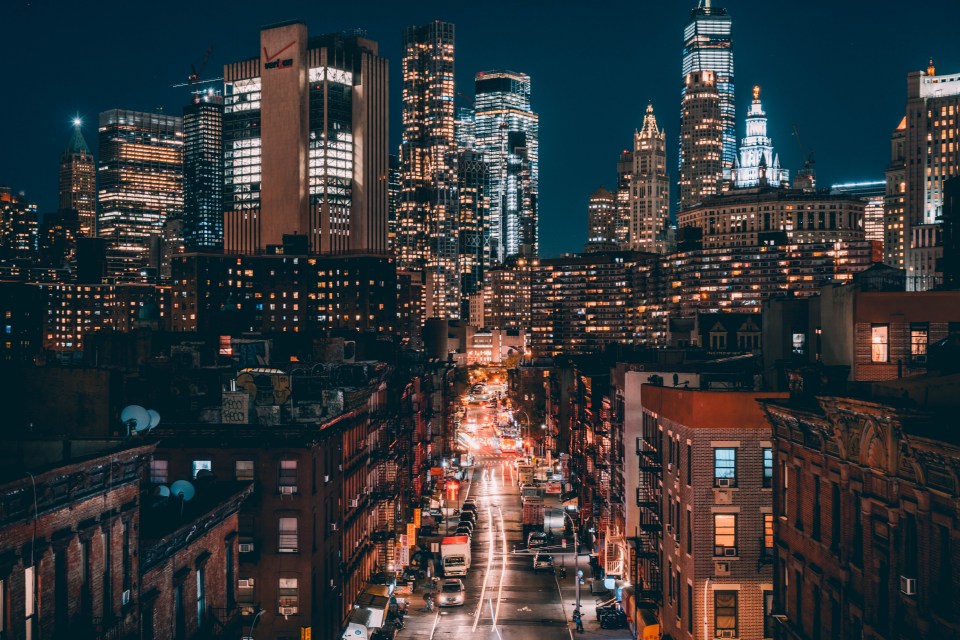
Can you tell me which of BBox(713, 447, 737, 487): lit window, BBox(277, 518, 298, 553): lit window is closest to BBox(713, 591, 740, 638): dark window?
BBox(713, 447, 737, 487): lit window

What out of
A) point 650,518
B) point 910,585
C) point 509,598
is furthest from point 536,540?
→ point 910,585

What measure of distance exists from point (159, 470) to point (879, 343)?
36.0 meters

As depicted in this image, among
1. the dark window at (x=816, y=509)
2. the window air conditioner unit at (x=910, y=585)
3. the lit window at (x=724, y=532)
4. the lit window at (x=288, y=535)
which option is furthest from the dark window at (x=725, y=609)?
the lit window at (x=288, y=535)

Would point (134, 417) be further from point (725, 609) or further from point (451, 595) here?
point (451, 595)

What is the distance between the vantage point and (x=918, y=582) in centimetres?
2694

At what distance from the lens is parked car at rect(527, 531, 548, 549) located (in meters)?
94.4

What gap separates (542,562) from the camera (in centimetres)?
8550

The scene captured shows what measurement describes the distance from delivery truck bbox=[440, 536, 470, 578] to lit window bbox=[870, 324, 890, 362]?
1822 inches

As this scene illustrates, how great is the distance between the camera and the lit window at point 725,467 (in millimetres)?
48350

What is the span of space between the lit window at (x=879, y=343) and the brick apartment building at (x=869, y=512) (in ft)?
10.2

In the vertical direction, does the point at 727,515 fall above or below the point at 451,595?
above

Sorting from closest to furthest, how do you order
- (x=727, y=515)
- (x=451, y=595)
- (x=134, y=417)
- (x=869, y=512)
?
1. (x=869, y=512)
2. (x=134, y=417)
3. (x=727, y=515)
4. (x=451, y=595)

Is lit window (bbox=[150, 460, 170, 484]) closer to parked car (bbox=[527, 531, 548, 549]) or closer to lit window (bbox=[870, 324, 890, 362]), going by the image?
lit window (bbox=[870, 324, 890, 362])

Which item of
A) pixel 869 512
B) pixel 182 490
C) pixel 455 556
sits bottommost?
pixel 455 556
